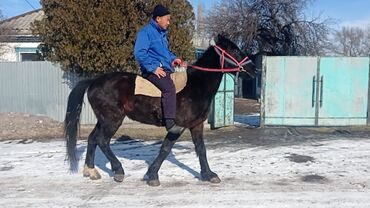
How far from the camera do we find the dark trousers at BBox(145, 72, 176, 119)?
19.9 feet

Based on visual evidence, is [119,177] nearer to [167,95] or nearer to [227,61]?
[167,95]

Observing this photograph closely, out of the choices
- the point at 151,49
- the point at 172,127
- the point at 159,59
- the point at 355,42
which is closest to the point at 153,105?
the point at 172,127

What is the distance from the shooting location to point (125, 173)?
7012 mm

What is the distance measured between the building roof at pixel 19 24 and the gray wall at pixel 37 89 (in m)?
7.02

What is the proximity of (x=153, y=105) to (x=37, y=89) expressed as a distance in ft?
30.2

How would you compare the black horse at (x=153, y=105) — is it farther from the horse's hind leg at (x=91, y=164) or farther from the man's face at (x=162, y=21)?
the man's face at (x=162, y=21)

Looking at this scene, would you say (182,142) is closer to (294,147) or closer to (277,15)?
(294,147)

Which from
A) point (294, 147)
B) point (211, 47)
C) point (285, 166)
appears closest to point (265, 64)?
point (294, 147)

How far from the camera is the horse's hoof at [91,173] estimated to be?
6.62m

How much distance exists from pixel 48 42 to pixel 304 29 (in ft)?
63.1

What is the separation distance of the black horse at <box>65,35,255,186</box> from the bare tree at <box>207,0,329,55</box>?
2134 centimetres

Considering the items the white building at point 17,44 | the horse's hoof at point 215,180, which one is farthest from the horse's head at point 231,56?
the white building at point 17,44

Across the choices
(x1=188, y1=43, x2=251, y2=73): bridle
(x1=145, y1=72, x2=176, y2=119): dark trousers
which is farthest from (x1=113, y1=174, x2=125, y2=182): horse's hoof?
(x1=188, y1=43, x2=251, y2=73): bridle

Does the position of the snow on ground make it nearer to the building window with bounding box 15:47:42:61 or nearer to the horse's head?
the horse's head
